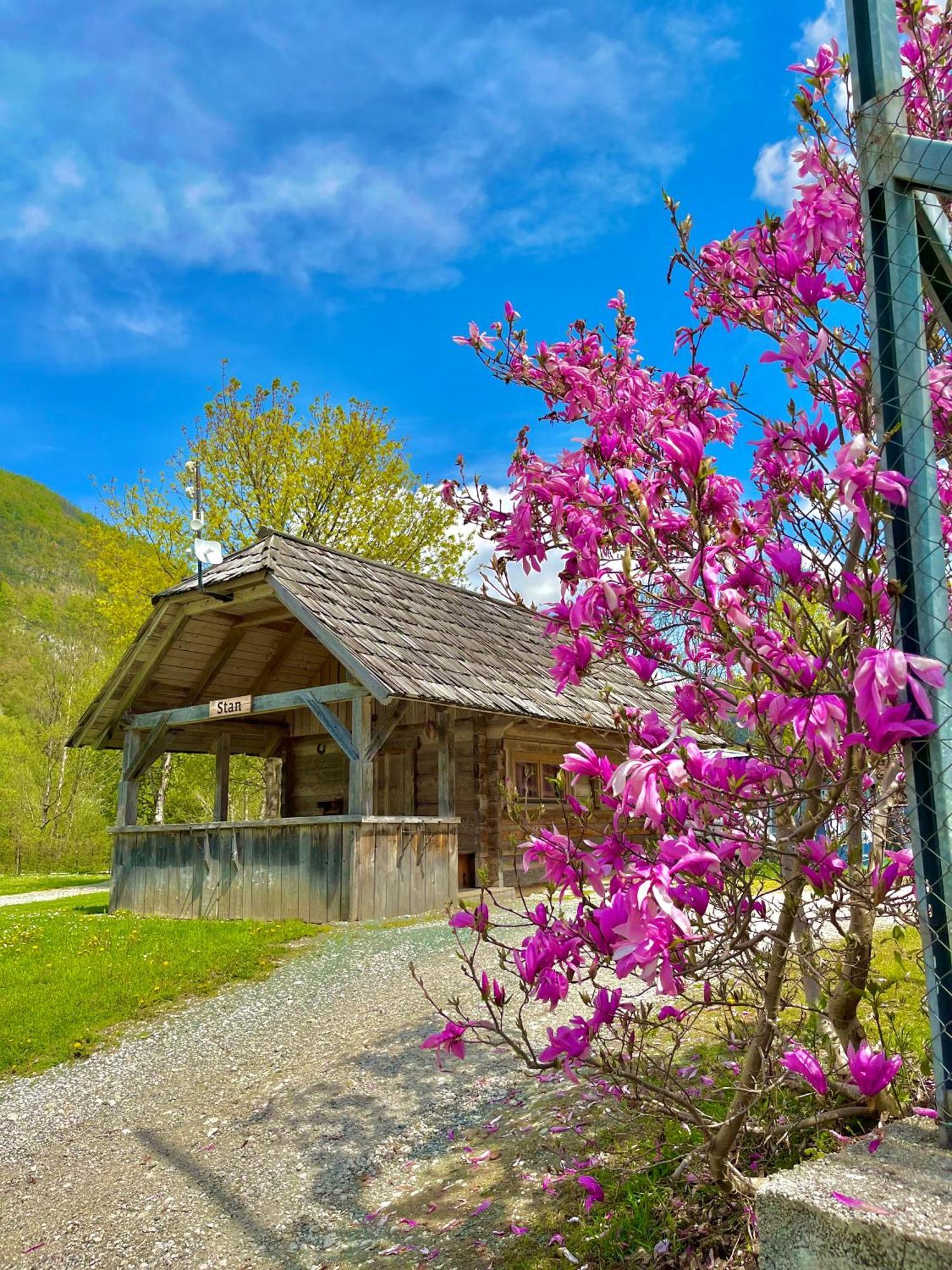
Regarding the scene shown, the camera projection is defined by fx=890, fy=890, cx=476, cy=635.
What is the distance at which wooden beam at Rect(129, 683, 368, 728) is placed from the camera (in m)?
11.0

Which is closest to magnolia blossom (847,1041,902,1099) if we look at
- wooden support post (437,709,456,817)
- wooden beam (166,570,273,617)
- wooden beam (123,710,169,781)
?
wooden support post (437,709,456,817)

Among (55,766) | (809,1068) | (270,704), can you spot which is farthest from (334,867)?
(55,766)

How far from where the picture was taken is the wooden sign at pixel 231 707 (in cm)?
1216

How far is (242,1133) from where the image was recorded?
15.4 ft

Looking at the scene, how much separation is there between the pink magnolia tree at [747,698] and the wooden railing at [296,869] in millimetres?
7416

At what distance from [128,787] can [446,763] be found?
16.9 ft

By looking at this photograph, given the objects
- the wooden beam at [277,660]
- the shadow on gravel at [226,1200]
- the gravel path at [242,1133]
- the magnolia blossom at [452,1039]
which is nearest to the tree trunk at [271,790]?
the wooden beam at [277,660]

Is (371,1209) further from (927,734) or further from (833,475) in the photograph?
(833,475)

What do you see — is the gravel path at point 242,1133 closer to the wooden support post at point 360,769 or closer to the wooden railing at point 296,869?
the wooden railing at point 296,869

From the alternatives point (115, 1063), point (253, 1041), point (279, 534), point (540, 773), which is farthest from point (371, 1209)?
point (540, 773)

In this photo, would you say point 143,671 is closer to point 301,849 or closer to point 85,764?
point 301,849

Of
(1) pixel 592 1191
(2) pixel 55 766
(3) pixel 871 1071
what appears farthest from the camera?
(2) pixel 55 766

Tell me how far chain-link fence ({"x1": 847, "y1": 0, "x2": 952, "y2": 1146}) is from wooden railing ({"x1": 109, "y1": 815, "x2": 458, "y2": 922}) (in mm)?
8595

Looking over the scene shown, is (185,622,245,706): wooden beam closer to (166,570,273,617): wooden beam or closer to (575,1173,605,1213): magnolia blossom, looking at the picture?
(166,570,273,617): wooden beam
